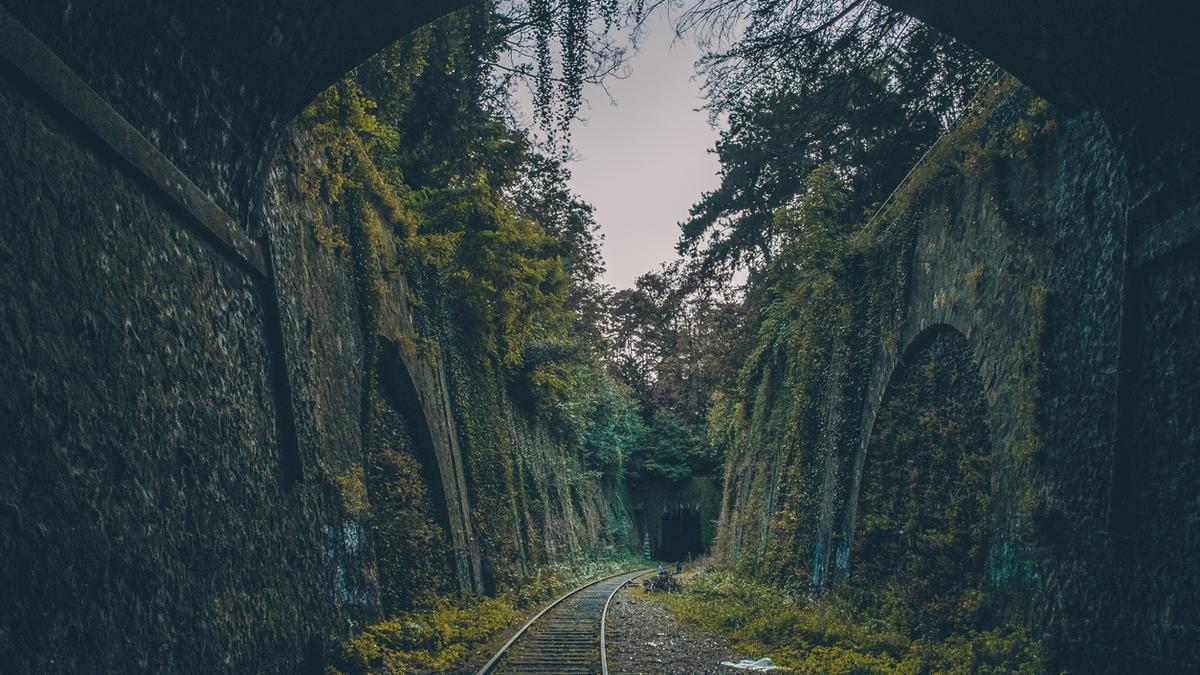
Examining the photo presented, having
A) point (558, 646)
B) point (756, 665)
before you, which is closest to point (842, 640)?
point (756, 665)

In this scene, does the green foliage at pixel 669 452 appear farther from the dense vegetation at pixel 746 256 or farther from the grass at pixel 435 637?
the grass at pixel 435 637

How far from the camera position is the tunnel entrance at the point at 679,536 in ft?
160

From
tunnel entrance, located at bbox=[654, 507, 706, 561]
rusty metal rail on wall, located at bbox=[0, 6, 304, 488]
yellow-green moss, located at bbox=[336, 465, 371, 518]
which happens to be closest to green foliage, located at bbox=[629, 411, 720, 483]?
tunnel entrance, located at bbox=[654, 507, 706, 561]

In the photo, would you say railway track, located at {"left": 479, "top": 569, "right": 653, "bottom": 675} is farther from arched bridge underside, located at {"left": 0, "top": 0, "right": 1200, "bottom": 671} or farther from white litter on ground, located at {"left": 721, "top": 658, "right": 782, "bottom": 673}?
arched bridge underside, located at {"left": 0, "top": 0, "right": 1200, "bottom": 671}

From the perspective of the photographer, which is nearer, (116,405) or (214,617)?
(116,405)

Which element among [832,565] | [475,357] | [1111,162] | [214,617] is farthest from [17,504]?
[475,357]

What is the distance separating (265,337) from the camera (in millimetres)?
7645

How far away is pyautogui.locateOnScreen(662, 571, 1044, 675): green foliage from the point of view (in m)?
7.75

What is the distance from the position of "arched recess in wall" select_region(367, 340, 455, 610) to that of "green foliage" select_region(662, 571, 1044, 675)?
4.88 m

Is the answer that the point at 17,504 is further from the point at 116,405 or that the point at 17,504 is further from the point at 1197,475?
the point at 1197,475

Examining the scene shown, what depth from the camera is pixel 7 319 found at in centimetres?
403

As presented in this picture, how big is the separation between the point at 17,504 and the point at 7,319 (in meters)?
0.94

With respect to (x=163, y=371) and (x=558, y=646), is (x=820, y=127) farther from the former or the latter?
(x=558, y=646)

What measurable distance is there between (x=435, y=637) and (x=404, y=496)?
8.59 feet
